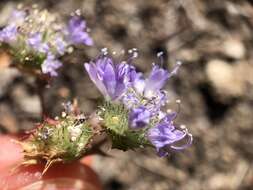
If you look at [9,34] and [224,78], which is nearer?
[9,34]

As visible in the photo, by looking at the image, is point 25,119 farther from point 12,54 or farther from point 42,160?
point 42,160

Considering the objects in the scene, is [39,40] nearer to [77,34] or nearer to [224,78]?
[77,34]

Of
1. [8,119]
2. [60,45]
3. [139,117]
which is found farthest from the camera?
[8,119]

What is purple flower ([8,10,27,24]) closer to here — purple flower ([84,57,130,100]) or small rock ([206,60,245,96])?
purple flower ([84,57,130,100])

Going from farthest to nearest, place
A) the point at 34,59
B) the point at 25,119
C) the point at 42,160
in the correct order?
the point at 25,119, the point at 34,59, the point at 42,160

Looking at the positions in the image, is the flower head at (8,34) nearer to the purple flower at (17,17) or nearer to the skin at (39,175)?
the purple flower at (17,17)

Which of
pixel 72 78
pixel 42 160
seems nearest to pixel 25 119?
pixel 72 78

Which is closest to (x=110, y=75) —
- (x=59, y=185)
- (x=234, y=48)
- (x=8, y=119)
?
(x=59, y=185)
